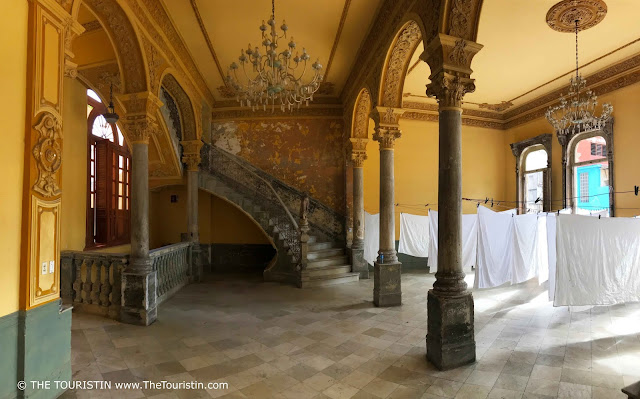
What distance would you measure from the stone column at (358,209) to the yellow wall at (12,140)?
6.94 metres

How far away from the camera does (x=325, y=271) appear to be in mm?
8156

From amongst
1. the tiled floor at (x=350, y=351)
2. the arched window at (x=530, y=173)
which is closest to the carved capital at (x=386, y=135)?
the tiled floor at (x=350, y=351)

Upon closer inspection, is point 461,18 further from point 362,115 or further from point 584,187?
point 584,187

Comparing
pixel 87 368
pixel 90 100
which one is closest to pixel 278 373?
pixel 87 368

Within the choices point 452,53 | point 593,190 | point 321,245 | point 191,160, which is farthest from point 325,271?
point 593,190

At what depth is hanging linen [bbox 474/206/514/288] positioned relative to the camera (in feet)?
21.4

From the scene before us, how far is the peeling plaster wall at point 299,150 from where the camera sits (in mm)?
10031

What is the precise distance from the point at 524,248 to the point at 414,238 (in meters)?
2.85

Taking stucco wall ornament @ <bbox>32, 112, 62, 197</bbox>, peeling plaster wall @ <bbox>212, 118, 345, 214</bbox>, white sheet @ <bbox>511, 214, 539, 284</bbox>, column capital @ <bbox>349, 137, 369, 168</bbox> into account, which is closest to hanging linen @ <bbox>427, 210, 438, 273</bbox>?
white sheet @ <bbox>511, 214, 539, 284</bbox>

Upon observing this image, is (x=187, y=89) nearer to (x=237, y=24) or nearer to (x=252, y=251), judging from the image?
(x=237, y=24)

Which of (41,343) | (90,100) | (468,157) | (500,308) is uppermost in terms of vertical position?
(90,100)

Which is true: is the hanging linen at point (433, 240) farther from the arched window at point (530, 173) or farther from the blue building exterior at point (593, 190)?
the blue building exterior at point (593, 190)

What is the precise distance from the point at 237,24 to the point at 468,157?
340 inches

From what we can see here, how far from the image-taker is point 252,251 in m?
10.5
